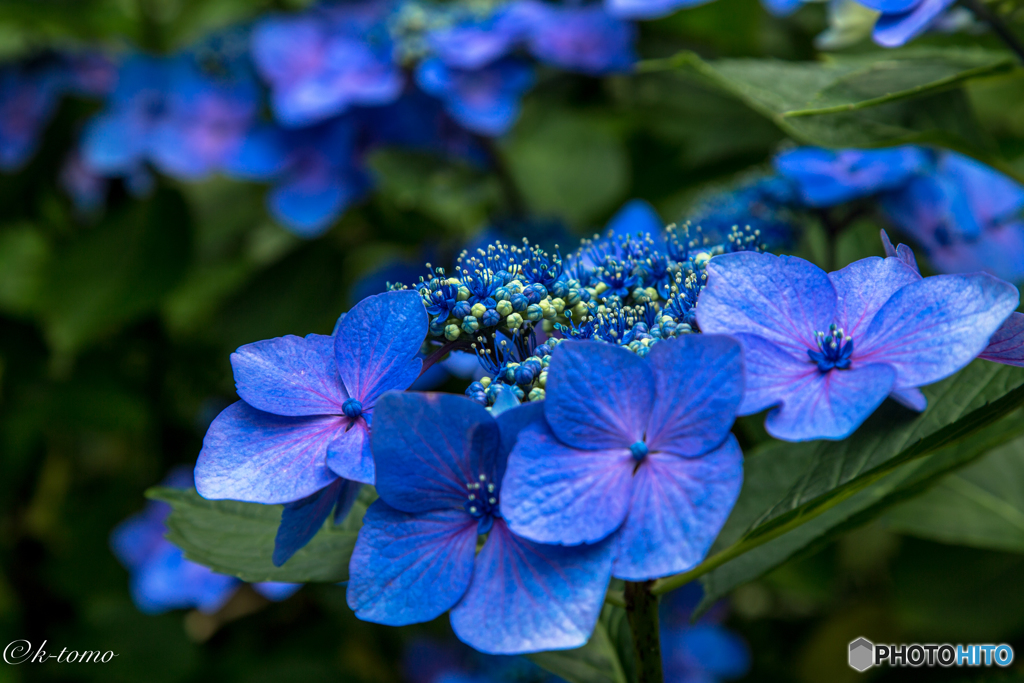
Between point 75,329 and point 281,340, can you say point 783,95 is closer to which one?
point 281,340

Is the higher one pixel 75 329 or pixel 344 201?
pixel 344 201

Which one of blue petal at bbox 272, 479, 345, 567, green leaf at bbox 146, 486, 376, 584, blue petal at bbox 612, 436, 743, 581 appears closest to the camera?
blue petal at bbox 612, 436, 743, 581

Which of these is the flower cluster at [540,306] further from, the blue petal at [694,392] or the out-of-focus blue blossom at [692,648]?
the out-of-focus blue blossom at [692,648]

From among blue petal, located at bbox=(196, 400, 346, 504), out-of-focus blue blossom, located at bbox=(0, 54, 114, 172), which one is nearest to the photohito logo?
blue petal, located at bbox=(196, 400, 346, 504)

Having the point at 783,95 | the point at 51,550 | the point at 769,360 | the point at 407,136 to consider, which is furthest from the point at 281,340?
the point at 51,550

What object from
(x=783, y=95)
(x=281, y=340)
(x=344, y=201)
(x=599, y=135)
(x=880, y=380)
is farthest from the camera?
(x=599, y=135)

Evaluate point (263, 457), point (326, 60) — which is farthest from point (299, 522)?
point (326, 60)

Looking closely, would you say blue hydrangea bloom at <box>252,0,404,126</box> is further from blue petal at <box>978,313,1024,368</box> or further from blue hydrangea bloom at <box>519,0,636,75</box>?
blue petal at <box>978,313,1024,368</box>
